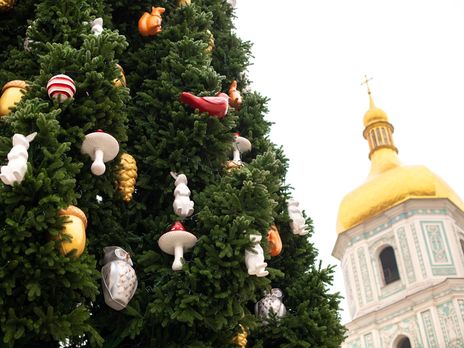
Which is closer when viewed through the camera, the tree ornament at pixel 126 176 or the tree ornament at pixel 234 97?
the tree ornament at pixel 126 176

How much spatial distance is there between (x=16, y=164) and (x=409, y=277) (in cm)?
2224

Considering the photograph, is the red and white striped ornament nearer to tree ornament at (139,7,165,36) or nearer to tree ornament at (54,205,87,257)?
tree ornament at (54,205,87,257)

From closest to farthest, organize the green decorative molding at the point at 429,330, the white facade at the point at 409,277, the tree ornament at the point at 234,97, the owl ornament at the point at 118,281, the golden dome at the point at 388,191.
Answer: the owl ornament at the point at 118,281 → the tree ornament at the point at 234,97 → the green decorative molding at the point at 429,330 → the white facade at the point at 409,277 → the golden dome at the point at 388,191

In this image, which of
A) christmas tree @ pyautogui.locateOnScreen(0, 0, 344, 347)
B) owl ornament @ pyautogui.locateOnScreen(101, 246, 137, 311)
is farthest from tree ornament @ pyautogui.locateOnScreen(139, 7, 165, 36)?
owl ornament @ pyautogui.locateOnScreen(101, 246, 137, 311)

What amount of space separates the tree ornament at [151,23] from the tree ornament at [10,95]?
4.02 ft

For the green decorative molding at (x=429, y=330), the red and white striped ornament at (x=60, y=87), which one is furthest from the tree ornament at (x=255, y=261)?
the green decorative molding at (x=429, y=330)

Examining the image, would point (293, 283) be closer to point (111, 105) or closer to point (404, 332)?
point (111, 105)

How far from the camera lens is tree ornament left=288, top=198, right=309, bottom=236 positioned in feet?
15.1

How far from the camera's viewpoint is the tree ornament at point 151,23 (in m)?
4.56

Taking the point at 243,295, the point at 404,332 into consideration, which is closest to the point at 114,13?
the point at 243,295

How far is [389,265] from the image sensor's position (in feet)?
82.1

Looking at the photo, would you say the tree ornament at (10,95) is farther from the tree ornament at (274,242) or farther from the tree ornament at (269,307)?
the tree ornament at (269,307)

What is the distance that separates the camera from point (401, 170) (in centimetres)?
2661

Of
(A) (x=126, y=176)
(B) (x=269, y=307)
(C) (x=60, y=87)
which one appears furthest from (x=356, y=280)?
(C) (x=60, y=87)
